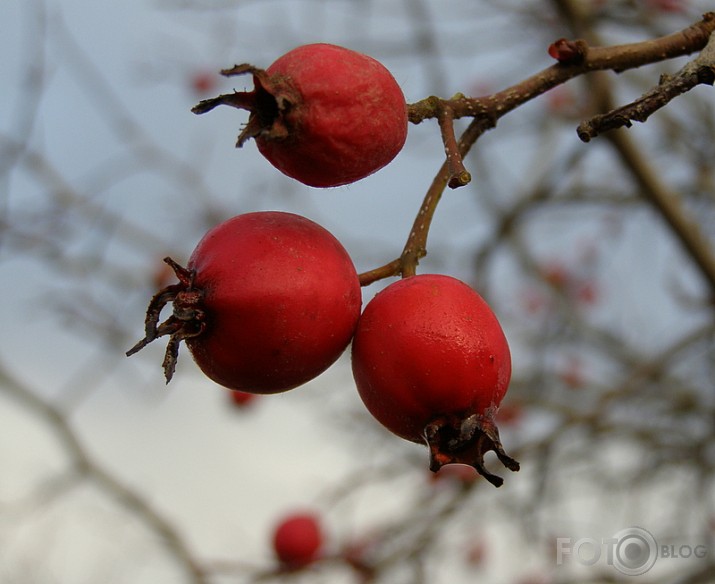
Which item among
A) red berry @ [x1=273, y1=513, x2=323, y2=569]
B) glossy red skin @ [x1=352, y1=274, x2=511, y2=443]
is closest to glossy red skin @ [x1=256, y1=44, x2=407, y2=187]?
glossy red skin @ [x1=352, y1=274, x2=511, y2=443]

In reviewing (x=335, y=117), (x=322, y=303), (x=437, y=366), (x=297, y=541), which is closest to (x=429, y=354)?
(x=437, y=366)

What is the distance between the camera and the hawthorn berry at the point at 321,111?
3.42 ft

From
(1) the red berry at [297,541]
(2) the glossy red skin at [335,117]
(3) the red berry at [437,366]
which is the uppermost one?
(2) the glossy red skin at [335,117]

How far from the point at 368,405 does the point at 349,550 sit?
2270 millimetres

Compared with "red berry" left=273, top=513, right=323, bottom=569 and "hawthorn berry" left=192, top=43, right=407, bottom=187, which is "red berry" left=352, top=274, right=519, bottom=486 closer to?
"hawthorn berry" left=192, top=43, right=407, bottom=187

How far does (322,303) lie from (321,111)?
0.28 m

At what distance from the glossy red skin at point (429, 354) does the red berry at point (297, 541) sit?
194 centimetres

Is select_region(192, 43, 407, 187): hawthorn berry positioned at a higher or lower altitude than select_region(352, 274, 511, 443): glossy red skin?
higher

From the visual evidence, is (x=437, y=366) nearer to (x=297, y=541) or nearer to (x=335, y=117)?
(x=335, y=117)

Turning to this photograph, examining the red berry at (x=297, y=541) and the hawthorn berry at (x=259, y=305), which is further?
the red berry at (x=297, y=541)

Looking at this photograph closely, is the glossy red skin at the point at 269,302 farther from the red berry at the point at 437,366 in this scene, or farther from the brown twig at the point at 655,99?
the brown twig at the point at 655,99

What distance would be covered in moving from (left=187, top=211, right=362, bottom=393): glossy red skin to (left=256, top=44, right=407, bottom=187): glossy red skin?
10cm

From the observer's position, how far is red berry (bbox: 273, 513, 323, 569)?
287 cm

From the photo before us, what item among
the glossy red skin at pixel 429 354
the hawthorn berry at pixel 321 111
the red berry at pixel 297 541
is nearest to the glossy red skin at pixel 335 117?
the hawthorn berry at pixel 321 111
